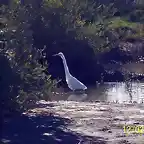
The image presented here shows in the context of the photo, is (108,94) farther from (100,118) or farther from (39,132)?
(39,132)

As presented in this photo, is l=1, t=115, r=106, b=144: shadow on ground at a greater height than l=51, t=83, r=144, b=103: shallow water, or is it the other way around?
l=1, t=115, r=106, b=144: shadow on ground

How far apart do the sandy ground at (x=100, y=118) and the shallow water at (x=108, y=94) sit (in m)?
3.79

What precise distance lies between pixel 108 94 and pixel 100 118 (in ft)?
28.1

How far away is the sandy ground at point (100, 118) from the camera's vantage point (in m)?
9.69

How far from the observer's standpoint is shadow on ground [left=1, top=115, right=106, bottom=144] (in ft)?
30.8

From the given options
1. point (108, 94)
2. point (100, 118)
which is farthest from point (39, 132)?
point (108, 94)

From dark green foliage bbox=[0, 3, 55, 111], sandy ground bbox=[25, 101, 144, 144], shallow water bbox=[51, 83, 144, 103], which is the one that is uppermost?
dark green foliage bbox=[0, 3, 55, 111]

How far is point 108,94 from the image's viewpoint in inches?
789

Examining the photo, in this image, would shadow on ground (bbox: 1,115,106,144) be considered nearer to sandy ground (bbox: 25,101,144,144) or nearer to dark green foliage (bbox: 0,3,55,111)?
sandy ground (bbox: 25,101,144,144)

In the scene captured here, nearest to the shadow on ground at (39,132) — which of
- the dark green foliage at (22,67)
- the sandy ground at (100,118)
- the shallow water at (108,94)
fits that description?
the sandy ground at (100,118)

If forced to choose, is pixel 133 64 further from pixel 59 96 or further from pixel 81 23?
pixel 59 96

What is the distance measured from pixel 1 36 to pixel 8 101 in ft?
4.60

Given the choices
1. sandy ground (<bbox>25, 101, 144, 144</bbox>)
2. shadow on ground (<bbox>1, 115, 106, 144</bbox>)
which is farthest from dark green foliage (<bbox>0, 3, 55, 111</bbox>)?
shadow on ground (<bbox>1, 115, 106, 144</bbox>)

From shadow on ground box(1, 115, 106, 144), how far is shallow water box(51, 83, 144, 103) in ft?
19.5
